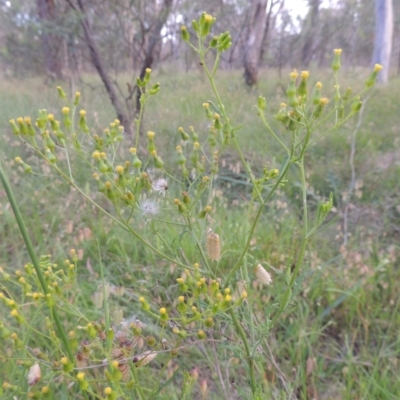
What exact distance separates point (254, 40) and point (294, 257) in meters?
5.51

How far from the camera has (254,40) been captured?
650 centimetres

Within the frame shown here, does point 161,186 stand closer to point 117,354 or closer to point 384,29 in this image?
point 117,354

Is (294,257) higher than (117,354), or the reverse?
(117,354)

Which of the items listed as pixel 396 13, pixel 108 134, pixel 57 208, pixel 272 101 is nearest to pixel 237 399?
pixel 108 134

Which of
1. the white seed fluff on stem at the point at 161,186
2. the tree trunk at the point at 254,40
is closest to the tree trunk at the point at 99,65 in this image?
the white seed fluff on stem at the point at 161,186

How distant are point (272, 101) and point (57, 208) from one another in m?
3.21

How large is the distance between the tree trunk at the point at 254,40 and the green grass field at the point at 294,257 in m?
2.84

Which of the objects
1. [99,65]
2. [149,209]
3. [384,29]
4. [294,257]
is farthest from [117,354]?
[384,29]

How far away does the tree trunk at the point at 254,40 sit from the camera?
624cm

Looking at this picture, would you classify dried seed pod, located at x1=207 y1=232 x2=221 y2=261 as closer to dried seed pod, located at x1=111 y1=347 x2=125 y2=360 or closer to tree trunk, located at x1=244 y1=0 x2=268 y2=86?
dried seed pod, located at x1=111 y1=347 x2=125 y2=360

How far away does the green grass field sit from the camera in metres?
1.28

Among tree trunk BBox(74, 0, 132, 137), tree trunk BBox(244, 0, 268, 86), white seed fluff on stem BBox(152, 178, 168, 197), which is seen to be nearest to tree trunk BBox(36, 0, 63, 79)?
tree trunk BBox(74, 0, 132, 137)

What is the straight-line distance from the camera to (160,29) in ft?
12.4

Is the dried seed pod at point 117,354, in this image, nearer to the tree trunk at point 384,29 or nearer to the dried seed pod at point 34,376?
the dried seed pod at point 34,376
